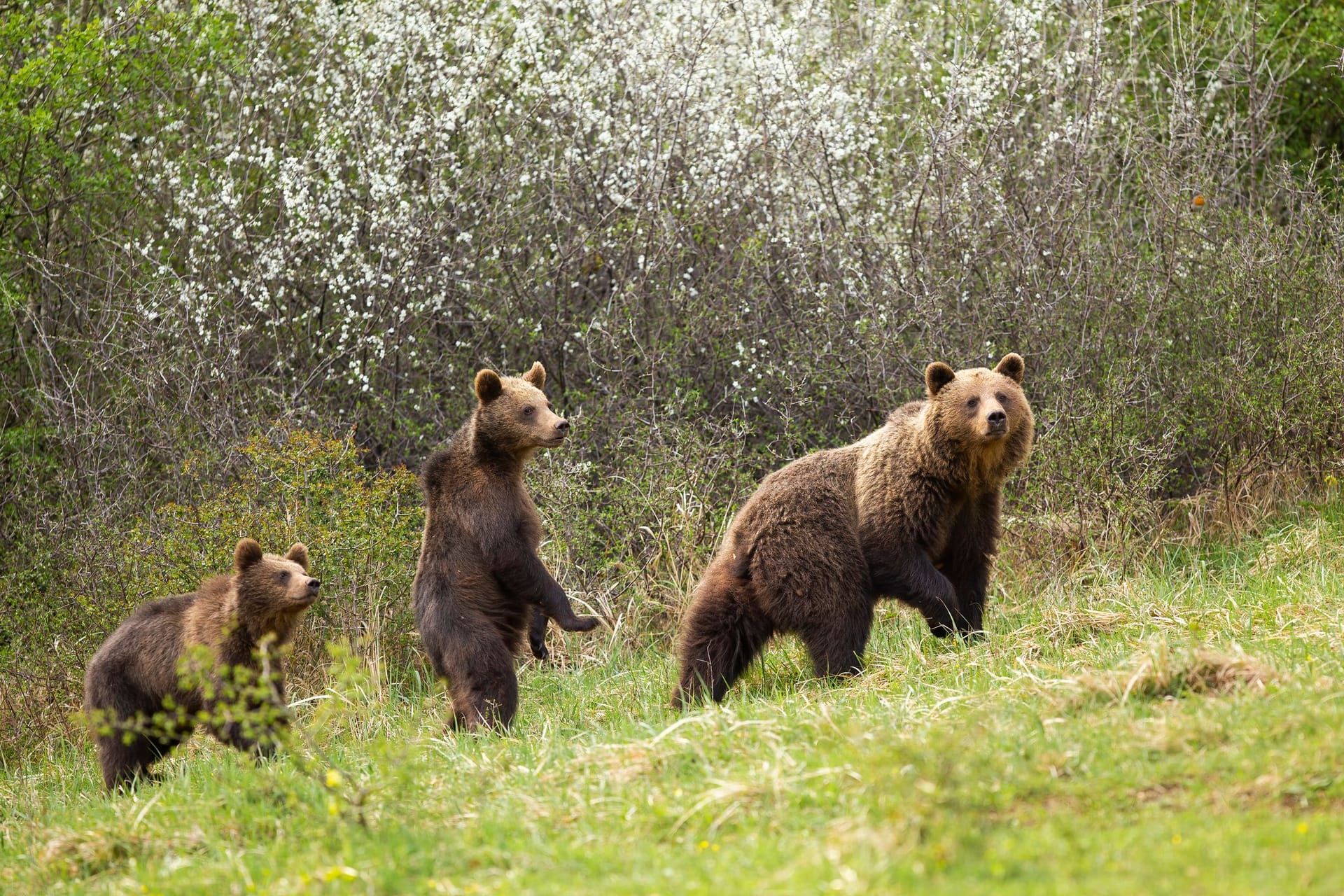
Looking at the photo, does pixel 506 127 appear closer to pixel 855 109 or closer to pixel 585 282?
pixel 585 282

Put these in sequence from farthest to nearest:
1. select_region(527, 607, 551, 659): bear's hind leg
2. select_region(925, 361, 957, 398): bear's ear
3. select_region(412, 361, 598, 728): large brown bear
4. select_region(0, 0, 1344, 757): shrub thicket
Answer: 1. select_region(0, 0, 1344, 757): shrub thicket
2. select_region(527, 607, 551, 659): bear's hind leg
3. select_region(925, 361, 957, 398): bear's ear
4. select_region(412, 361, 598, 728): large brown bear

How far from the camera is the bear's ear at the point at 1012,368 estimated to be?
781 cm

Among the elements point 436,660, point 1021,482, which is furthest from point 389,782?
point 1021,482

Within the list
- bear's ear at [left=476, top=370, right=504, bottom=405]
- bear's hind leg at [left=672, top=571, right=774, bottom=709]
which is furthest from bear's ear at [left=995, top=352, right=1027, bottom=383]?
bear's ear at [left=476, top=370, right=504, bottom=405]

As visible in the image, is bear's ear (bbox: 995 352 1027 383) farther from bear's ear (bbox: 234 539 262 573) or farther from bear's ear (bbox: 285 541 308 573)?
bear's ear (bbox: 234 539 262 573)

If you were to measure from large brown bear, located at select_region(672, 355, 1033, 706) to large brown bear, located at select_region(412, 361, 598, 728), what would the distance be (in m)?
0.77

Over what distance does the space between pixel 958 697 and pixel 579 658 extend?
368 centimetres

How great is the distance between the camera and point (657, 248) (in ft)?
39.6

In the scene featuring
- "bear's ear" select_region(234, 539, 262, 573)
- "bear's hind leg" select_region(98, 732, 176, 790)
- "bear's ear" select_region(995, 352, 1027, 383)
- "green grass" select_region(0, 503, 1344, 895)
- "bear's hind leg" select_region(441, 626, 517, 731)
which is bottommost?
"bear's hind leg" select_region(98, 732, 176, 790)

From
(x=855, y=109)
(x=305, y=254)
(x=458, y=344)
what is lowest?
(x=458, y=344)

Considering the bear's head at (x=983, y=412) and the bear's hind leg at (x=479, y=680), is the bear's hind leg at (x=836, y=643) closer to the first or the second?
the bear's head at (x=983, y=412)

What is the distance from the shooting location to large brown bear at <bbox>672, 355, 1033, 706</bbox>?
7379 mm

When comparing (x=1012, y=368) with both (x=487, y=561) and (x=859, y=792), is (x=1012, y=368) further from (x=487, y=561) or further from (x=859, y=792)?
(x=859, y=792)

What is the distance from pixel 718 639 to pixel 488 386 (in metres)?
1.85
